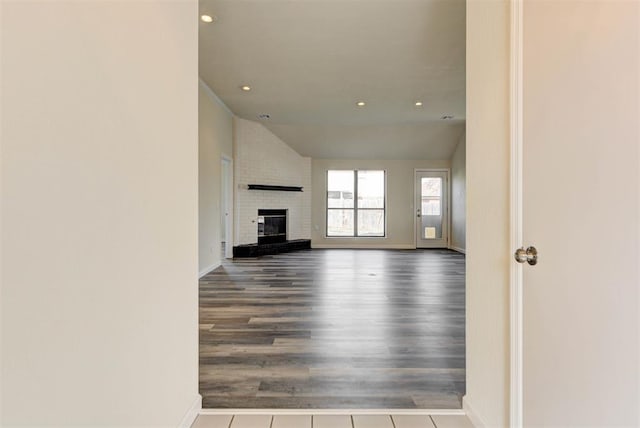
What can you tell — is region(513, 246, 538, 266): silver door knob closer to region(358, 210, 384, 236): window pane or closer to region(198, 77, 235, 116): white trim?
region(198, 77, 235, 116): white trim

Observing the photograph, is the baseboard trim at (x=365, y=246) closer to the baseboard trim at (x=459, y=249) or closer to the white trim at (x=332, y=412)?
the baseboard trim at (x=459, y=249)

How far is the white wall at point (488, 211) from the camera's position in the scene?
1.36 metres

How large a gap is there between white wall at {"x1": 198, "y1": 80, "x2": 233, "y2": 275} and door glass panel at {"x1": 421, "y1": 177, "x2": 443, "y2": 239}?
5.61 metres

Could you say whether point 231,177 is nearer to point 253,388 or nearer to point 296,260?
point 296,260

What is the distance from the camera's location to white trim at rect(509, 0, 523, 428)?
1.25m

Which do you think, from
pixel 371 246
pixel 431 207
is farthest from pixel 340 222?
pixel 431 207

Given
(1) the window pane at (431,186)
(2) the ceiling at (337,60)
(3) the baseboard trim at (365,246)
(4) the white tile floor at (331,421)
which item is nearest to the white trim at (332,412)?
(4) the white tile floor at (331,421)

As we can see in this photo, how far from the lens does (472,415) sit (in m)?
1.57

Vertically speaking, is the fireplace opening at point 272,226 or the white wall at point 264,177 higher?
the white wall at point 264,177
